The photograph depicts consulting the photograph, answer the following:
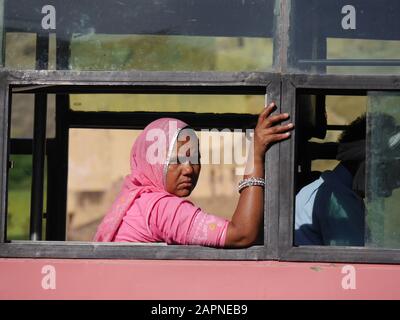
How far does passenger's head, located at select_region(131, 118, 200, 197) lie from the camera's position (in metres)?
3.53

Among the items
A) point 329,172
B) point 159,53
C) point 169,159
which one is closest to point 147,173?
point 169,159

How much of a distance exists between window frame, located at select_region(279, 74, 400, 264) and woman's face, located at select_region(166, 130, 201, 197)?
0.45m

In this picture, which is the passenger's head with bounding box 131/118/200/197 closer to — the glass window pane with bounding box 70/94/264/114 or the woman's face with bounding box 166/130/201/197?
the woman's face with bounding box 166/130/201/197

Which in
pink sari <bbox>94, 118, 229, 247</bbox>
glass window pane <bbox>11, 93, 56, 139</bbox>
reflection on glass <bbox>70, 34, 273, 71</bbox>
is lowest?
pink sari <bbox>94, 118, 229, 247</bbox>

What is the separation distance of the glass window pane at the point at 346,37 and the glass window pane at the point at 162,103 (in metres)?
0.57

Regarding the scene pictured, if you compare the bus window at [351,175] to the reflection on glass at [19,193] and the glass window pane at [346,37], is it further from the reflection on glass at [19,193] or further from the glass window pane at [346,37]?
the reflection on glass at [19,193]

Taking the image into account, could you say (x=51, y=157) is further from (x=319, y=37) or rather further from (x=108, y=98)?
(x=319, y=37)

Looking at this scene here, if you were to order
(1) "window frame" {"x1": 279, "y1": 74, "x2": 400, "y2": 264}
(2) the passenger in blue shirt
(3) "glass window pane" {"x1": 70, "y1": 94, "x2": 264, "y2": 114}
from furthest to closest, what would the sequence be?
1. (3) "glass window pane" {"x1": 70, "y1": 94, "x2": 264, "y2": 114}
2. (2) the passenger in blue shirt
3. (1) "window frame" {"x1": 279, "y1": 74, "x2": 400, "y2": 264}

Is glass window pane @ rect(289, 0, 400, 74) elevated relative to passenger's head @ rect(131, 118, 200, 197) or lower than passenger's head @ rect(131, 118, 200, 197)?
elevated

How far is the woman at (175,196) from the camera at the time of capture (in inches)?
128

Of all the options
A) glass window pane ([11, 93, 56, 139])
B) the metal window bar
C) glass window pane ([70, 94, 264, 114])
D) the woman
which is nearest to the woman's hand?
the woman

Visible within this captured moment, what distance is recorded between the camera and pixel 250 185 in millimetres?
3268

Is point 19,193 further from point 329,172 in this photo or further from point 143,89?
point 329,172

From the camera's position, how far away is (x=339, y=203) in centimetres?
354
